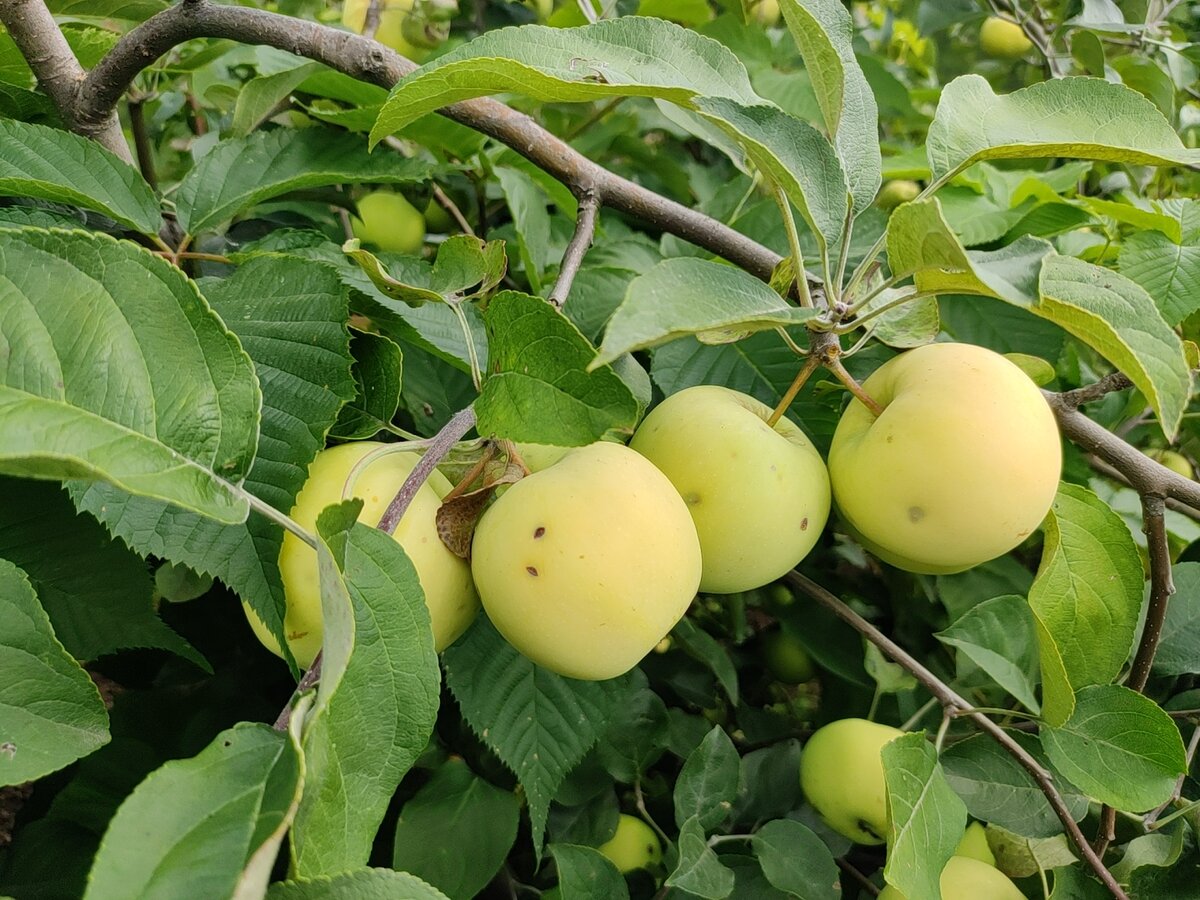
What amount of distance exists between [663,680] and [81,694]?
2.15ft

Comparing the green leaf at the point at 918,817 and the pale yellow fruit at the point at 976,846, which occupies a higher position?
the green leaf at the point at 918,817

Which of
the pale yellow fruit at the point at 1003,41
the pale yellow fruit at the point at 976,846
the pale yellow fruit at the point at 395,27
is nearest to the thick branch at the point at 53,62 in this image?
the pale yellow fruit at the point at 395,27

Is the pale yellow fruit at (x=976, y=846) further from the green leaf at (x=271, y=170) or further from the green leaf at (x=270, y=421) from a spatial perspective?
the green leaf at (x=271, y=170)

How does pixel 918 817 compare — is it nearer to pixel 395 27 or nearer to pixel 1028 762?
pixel 1028 762

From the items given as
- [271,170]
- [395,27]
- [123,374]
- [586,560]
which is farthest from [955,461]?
[395,27]

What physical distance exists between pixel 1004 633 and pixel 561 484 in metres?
0.48

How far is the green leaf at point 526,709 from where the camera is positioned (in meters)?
0.65

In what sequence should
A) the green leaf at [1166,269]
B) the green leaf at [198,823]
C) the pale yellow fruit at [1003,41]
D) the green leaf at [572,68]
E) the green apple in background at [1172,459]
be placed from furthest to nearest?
the pale yellow fruit at [1003,41], the green apple in background at [1172,459], the green leaf at [1166,269], the green leaf at [572,68], the green leaf at [198,823]

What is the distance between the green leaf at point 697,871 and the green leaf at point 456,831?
18cm

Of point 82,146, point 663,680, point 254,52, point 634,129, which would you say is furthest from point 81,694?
point 634,129

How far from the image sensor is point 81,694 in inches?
16.2

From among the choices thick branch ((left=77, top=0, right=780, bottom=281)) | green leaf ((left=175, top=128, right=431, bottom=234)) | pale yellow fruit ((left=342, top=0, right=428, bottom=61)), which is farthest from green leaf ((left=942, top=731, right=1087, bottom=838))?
pale yellow fruit ((left=342, top=0, right=428, bottom=61))

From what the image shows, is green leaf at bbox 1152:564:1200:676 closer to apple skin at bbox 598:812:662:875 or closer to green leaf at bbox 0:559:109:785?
apple skin at bbox 598:812:662:875

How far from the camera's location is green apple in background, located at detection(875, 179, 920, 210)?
A: 4.21 ft
